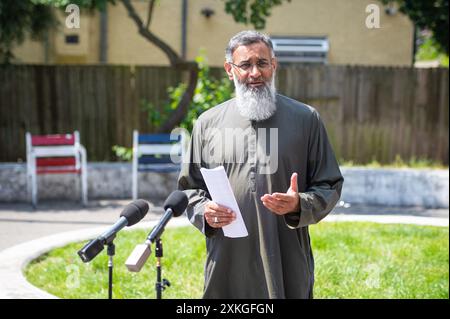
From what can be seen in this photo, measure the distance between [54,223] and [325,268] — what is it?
4.18 m

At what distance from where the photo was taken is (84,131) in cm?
1381

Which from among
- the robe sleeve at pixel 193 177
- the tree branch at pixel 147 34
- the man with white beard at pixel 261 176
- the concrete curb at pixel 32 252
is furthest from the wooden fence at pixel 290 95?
the man with white beard at pixel 261 176

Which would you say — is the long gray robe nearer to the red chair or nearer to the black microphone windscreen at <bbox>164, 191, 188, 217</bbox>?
the black microphone windscreen at <bbox>164, 191, 188, 217</bbox>

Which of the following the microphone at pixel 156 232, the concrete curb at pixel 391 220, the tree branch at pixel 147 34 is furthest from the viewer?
the tree branch at pixel 147 34

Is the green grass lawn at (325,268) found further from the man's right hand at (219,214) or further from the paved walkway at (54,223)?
the man's right hand at (219,214)

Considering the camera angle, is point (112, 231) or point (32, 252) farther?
point (32, 252)

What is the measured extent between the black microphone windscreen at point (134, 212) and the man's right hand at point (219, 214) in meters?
0.31

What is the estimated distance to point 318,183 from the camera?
10.9 ft

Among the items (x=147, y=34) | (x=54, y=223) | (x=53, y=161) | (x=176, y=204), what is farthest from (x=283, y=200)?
(x=147, y=34)

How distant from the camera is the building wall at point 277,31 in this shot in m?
16.4

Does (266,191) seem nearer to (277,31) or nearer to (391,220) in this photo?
(391,220)

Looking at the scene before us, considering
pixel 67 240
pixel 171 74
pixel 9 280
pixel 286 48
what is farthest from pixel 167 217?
pixel 286 48

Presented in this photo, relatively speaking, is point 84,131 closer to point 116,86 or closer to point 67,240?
point 116,86

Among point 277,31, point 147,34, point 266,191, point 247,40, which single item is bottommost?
point 266,191
